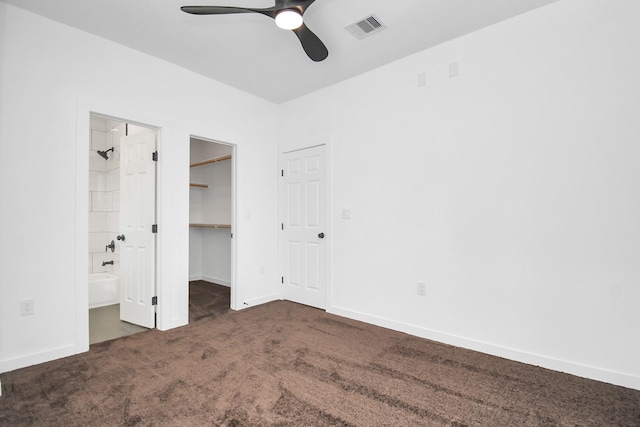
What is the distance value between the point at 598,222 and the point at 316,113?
3.00 meters

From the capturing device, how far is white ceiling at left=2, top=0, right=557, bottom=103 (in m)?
2.36

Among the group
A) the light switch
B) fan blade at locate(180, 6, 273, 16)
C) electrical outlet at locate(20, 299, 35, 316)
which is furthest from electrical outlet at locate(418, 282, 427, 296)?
electrical outlet at locate(20, 299, 35, 316)

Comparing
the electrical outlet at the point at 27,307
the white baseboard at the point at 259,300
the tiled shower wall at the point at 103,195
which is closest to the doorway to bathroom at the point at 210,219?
the white baseboard at the point at 259,300

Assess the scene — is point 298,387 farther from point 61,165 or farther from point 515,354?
point 61,165

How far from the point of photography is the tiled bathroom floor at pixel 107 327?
9.93 feet

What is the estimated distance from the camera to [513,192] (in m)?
2.54

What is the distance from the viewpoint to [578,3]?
2266 mm

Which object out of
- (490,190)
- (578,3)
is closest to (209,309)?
(490,190)

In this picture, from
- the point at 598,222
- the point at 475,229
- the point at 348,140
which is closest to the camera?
the point at 598,222

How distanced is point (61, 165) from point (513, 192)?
372 cm

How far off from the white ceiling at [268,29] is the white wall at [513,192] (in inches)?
8.5

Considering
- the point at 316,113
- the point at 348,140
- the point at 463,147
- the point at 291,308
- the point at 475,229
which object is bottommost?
the point at 291,308

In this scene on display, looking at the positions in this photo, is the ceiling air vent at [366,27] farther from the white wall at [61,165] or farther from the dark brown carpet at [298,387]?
the dark brown carpet at [298,387]

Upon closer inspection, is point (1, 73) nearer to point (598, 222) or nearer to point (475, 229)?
point (475, 229)
